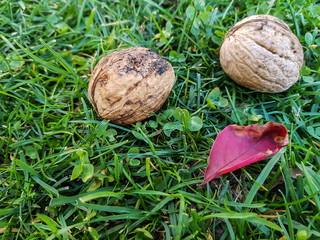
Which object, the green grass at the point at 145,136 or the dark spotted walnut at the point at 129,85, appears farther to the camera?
the dark spotted walnut at the point at 129,85

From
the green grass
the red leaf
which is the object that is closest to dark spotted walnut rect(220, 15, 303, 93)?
the green grass

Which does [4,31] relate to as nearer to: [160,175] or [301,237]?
[160,175]

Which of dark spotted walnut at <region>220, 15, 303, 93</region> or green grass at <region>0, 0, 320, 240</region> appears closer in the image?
green grass at <region>0, 0, 320, 240</region>

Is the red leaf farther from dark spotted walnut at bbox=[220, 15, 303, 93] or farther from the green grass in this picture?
dark spotted walnut at bbox=[220, 15, 303, 93]

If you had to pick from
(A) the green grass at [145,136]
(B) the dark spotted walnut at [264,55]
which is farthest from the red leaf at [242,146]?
(B) the dark spotted walnut at [264,55]

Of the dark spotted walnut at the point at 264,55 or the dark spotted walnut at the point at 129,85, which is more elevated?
the dark spotted walnut at the point at 264,55

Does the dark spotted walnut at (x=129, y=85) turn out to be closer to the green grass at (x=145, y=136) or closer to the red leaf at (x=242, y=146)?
the green grass at (x=145, y=136)

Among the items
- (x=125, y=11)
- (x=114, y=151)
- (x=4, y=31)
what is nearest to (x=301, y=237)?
(x=114, y=151)
